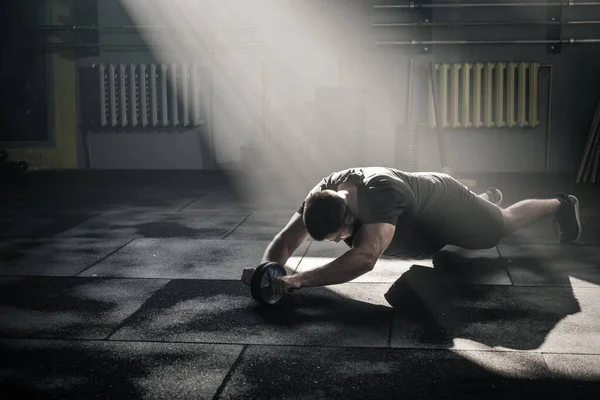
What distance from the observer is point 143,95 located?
829cm

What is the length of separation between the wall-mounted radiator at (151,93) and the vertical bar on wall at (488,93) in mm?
3064

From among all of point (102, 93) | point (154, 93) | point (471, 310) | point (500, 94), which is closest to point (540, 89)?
point (500, 94)

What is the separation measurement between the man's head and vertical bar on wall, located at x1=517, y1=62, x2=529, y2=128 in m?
5.28

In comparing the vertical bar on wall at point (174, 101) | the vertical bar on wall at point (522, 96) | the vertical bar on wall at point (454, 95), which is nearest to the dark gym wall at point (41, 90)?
the vertical bar on wall at point (174, 101)

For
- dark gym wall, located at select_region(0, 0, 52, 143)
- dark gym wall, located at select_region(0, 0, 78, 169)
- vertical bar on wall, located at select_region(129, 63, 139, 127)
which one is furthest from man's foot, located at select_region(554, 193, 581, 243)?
dark gym wall, located at select_region(0, 0, 52, 143)

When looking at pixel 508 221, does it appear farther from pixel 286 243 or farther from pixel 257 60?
pixel 257 60

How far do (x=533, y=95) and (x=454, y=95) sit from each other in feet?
2.62

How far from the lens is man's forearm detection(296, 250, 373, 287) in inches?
119

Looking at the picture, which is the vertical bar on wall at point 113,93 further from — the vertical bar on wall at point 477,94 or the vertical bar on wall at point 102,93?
the vertical bar on wall at point 477,94

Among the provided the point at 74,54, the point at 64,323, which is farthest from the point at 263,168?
the point at 64,323

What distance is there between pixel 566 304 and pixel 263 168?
489 centimetres

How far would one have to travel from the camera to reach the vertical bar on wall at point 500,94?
301 inches

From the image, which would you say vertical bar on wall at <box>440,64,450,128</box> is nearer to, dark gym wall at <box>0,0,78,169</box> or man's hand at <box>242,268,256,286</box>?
dark gym wall at <box>0,0,78,169</box>

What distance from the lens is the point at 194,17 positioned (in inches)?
328
